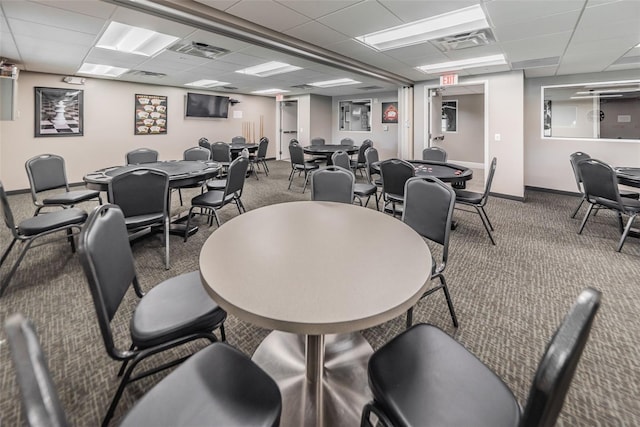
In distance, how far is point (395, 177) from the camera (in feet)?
11.5

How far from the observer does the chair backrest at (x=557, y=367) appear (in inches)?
22.9

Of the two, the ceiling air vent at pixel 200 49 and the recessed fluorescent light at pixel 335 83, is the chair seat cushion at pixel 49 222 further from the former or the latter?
the recessed fluorescent light at pixel 335 83

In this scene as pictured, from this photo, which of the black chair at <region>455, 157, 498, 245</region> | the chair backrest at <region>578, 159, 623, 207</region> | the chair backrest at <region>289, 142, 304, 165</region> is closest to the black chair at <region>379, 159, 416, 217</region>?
the black chair at <region>455, 157, 498, 245</region>

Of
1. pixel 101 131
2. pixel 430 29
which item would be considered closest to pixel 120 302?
pixel 430 29

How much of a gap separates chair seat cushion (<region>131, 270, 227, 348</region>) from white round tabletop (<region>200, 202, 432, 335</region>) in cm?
30

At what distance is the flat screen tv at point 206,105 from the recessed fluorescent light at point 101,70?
228 centimetres

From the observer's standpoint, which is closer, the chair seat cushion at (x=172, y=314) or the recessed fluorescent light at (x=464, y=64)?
the chair seat cushion at (x=172, y=314)

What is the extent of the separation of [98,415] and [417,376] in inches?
59.7

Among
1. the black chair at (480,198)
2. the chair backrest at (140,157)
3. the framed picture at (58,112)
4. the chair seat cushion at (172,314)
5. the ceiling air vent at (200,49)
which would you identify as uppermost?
the ceiling air vent at (200,49)

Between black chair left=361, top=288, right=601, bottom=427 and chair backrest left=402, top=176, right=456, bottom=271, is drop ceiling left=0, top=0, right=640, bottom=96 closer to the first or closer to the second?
chair backrest left=402, top=176, right=456, bottom=271

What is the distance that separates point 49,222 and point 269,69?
16.0 ft

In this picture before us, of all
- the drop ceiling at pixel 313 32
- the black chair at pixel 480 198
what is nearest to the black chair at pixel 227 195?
the drop ceiling at pixel 313 32

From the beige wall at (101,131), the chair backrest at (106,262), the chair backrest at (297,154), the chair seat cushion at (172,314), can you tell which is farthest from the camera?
the chair backrest at (297,154)

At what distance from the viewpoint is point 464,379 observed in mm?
1029
